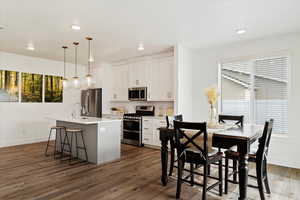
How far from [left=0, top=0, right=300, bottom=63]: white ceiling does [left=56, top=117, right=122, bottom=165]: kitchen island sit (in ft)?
6.06

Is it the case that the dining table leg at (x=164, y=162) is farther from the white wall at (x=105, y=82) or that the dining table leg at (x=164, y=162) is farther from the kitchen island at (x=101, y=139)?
the white wall at (x=105, y=82)

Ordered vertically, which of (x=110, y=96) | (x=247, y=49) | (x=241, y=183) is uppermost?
(x=247, y=49)

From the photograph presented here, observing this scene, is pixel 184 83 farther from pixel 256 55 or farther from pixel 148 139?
pixel 148 139

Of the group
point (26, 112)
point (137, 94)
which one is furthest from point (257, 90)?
point (26, 112)

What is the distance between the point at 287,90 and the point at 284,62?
0.59 m

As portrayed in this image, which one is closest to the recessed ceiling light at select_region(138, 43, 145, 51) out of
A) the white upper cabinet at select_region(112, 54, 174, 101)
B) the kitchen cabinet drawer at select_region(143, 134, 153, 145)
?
the white upper cabinet at select_region(112, 54, 174, 101)

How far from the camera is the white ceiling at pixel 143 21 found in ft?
9.32

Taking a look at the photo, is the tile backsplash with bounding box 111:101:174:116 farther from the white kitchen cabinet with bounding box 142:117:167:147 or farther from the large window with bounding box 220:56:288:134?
the large window with bounding box 220:56:288:134

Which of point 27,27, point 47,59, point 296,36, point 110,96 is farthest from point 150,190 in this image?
point 47,59

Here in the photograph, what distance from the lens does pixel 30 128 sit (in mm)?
6051

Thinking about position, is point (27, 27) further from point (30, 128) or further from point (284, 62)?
point (284, 62)

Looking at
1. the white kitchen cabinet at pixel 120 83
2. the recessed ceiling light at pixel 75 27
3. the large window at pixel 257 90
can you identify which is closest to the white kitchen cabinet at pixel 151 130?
the white kitchen cabinet at pixel 120 83

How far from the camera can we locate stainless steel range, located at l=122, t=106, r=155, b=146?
5633mm

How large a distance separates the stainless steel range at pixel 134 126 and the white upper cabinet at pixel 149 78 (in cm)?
54
